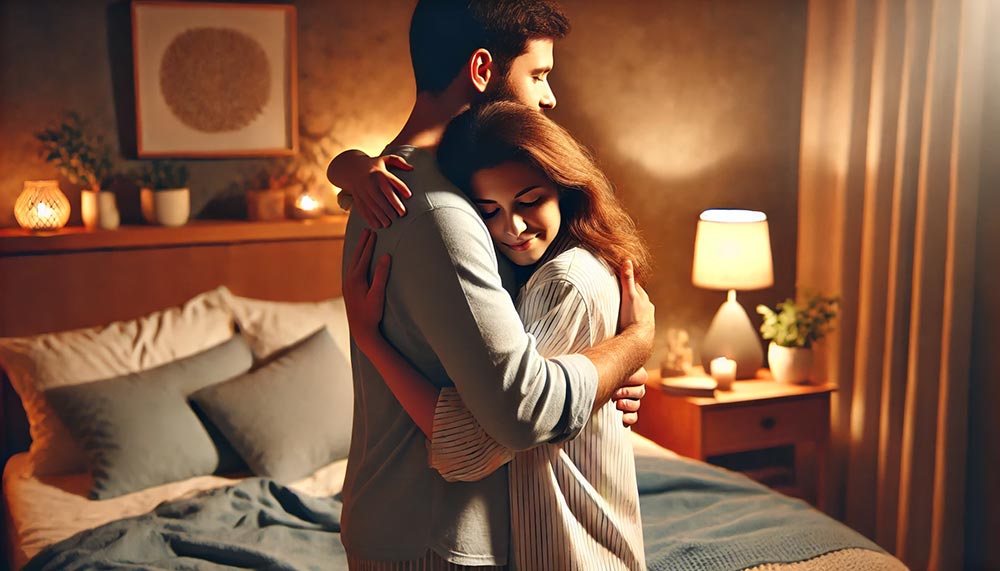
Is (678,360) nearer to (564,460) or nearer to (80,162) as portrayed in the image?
(80,162)

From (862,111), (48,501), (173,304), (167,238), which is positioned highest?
(862,111)

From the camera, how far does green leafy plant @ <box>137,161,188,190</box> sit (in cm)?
333

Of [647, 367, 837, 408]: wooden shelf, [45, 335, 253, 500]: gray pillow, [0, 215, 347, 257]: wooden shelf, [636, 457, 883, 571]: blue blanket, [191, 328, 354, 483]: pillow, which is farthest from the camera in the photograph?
[647, 367, 837, 408]: wooden shelf

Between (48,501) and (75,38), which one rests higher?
(75,38)

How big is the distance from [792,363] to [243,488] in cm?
203

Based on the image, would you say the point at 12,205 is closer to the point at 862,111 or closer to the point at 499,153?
the point at 499,153

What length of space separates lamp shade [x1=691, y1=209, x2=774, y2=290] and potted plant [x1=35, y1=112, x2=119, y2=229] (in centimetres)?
207

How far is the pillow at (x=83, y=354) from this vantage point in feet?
9.45

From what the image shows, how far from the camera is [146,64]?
10.9ft

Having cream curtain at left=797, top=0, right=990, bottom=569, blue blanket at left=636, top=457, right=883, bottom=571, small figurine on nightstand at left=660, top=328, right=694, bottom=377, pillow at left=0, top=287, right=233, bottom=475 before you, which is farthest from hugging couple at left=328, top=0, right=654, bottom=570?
small figurine on nightstand at left=660, top=328, right=694, bottom=377

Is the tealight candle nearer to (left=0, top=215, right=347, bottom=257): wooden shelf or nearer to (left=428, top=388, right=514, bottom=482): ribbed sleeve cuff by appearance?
(left=0, top=215, right=347, bottom=257): wooden shelf

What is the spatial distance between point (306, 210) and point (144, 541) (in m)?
1.51

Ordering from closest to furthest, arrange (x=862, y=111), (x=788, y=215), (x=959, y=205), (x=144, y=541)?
1. (x=144, y=541)
2. (x=959, y=205)
3. (x=862, y=111)
4. (x=788, y=215)

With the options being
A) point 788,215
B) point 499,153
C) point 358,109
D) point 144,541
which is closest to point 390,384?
point 499,153
